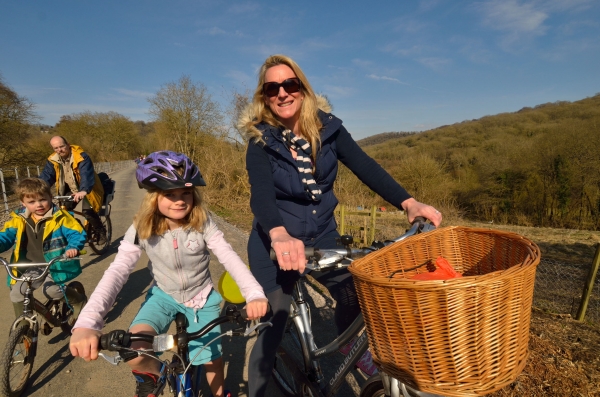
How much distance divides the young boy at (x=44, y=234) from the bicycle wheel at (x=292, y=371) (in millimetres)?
2299

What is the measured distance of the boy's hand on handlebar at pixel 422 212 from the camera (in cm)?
186

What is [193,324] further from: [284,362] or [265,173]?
[265,173]

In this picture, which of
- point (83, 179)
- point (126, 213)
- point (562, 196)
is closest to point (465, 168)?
point (562, 196)

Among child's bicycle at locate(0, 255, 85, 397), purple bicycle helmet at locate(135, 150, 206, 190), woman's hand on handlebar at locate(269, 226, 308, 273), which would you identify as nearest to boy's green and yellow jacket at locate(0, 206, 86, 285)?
child's bicycle at locate(0, 255, 85, 397)

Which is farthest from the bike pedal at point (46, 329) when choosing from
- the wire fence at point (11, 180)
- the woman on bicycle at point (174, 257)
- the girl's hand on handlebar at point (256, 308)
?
the girl's hand on handlebar at point (256, 308)

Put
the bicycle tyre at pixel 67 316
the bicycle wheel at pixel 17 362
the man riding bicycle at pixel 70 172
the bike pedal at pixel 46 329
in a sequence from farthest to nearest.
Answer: the man riding bicycle at pixel 70 172, the bicycle tyre at pixel 67 316, the bike pedal at pixel 46 329, the bicycle wheel at pixel 17 362

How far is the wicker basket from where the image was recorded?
1.01 metres

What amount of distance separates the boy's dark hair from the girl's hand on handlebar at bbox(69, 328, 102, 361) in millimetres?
2776

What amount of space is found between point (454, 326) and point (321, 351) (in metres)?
1.31

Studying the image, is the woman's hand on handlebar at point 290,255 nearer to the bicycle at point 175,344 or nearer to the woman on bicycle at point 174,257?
the bicycle at point 175,344

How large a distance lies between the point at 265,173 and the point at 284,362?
1395 mm

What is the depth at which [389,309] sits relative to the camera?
1132 millimetres

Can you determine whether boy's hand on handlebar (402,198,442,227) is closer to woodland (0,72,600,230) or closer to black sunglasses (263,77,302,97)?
black sunglasses (263,77,302,97)

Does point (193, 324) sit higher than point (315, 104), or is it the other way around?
point (315, 104)
